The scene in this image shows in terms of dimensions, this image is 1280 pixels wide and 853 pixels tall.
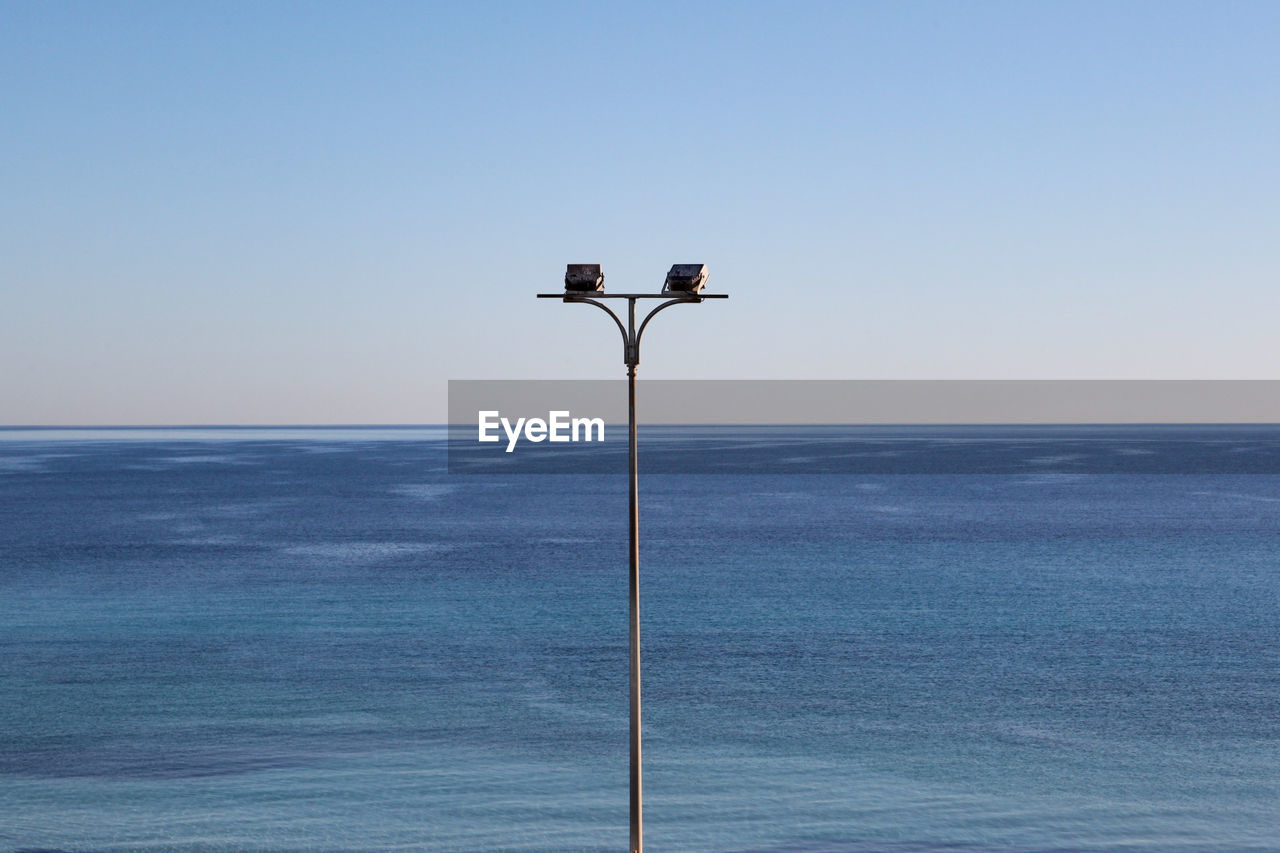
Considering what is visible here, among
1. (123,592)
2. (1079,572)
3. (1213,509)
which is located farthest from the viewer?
(1213,509)

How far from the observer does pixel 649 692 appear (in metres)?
34.0

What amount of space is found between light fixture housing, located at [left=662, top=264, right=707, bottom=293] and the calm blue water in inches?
441

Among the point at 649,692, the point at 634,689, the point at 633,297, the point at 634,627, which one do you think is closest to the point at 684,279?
the point at 633,297

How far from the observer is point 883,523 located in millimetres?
91125

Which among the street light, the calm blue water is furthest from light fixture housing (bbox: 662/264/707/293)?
the calm blue water

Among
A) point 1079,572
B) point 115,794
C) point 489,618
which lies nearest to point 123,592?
point 489,618

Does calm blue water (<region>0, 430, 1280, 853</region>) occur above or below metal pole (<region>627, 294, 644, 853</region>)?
below

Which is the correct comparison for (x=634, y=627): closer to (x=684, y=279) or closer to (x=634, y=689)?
(x=634, y=689)

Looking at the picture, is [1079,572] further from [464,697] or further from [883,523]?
[464,697]

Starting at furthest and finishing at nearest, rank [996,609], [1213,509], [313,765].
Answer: [1213,509]
[996,609]
[313,765]

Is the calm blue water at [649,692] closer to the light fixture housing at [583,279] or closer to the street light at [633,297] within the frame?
the street light at [633,297]

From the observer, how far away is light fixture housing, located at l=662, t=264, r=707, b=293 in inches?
684

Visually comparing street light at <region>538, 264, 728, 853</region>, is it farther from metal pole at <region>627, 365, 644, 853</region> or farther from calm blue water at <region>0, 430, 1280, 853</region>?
calm blue water at <region>0, 430, 1280, 853</region>

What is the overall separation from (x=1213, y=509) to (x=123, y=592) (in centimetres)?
9439
